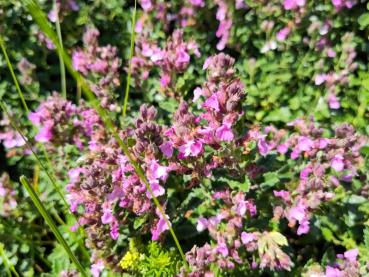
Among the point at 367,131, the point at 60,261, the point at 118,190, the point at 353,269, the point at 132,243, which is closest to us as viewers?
the point at 353,269

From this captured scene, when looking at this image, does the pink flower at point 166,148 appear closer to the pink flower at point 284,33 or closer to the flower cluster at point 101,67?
the flower cluster at point 101,67

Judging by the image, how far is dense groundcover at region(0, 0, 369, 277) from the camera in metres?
1.91

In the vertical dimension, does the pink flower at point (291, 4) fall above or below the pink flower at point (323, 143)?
above

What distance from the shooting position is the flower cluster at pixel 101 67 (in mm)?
2389

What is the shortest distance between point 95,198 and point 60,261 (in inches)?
21.5

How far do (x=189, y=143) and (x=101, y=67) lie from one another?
858 mm

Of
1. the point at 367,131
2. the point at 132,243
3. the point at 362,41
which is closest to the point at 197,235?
the point at 132,243

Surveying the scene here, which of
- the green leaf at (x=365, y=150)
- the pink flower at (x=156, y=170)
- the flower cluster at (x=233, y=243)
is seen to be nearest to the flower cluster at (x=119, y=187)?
the pink flower at (x=156, y=170)

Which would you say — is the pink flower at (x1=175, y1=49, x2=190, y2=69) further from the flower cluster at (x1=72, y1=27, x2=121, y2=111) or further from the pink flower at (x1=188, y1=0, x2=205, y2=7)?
the pink flower at (x1=188, y1=0, x2=205, y2=7)

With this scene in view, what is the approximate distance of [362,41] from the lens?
2859 mm

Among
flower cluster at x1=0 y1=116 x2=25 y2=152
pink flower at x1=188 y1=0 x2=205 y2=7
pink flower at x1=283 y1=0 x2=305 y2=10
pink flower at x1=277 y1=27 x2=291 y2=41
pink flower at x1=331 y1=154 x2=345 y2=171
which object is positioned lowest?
pink flower at x1=331 y1=154 x2=345 y2=171

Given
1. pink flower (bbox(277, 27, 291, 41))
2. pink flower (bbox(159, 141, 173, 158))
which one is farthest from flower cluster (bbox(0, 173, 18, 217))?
pink flower (bbox(277, 27, 291, 41))

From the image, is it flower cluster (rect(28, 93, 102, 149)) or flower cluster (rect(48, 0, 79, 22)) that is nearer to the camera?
flower cluster (rect(28, 93, 102, 149))

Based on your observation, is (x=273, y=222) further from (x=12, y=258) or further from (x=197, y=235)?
(x=12, y=258)
